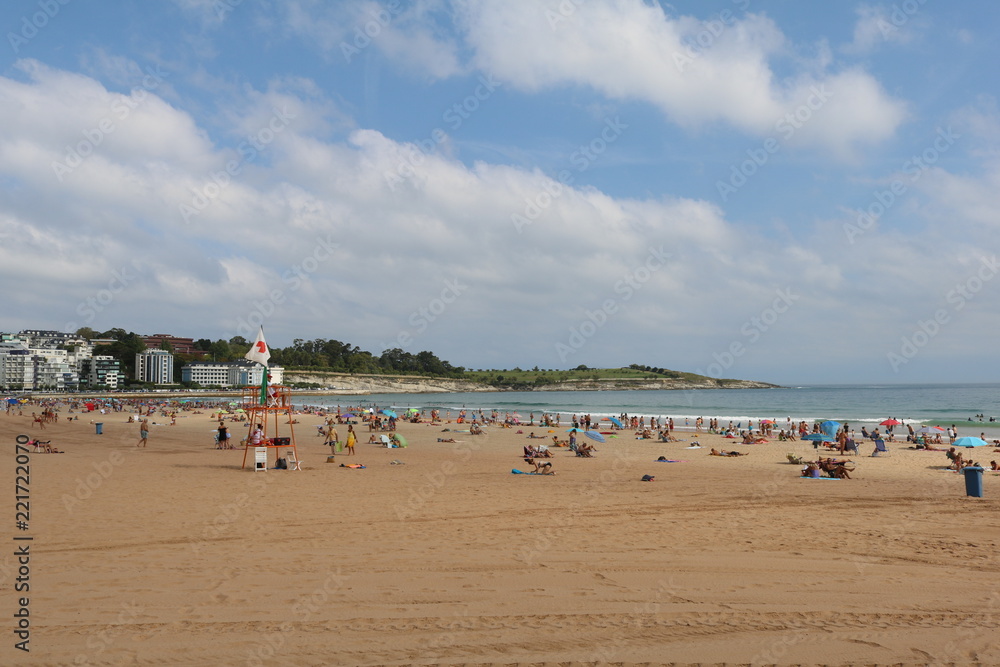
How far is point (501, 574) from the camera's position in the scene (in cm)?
726

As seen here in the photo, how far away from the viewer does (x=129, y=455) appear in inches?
850

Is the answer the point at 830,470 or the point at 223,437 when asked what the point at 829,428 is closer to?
the point at 830,470

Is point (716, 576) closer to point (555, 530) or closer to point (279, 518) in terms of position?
point (555, 530)

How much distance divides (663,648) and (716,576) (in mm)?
2267

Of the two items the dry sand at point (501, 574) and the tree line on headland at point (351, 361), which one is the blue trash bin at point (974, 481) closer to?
the dry sand at point (501, 574)

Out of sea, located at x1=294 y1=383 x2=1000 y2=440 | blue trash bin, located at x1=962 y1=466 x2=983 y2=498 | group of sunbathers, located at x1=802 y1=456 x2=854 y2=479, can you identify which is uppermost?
blue trash bin, located at x1=962 y1=466 x2=983 y2=498

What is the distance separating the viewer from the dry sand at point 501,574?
5.33m

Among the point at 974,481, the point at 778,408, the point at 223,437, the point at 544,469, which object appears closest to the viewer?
the point at 974,481

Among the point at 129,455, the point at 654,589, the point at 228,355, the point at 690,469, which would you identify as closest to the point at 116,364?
the point at 228,355

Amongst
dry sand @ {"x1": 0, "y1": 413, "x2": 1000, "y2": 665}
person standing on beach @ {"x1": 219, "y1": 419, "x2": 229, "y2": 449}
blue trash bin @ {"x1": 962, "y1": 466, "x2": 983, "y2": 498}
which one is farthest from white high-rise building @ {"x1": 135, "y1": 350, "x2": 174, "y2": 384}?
blue trash bin @ {"x1": 962, "y1": 466, "x2": 983, "y2": 498}

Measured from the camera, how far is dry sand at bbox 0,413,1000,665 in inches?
210

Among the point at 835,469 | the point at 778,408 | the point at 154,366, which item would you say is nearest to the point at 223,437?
the point at 835,469

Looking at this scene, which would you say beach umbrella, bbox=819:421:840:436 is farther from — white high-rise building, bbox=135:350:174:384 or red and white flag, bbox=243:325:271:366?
white high-rise building, bbox=135:350:174:384

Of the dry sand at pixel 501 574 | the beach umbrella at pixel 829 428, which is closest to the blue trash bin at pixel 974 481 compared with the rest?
the dry sand at pixel 501 574
